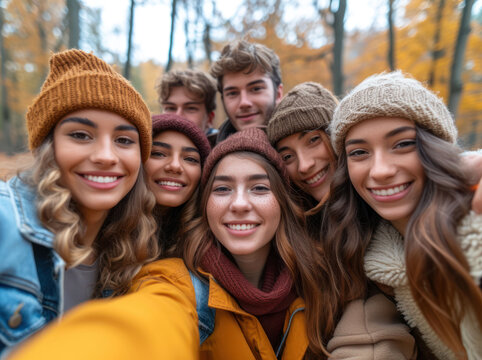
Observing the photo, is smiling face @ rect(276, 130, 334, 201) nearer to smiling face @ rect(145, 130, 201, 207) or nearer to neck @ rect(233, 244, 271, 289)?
neck @ rect(233, 244, 271, 289)

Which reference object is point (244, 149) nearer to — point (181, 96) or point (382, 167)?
point (382, 167)

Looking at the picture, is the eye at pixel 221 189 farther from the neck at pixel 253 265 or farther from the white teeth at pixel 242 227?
the neck at pixel 253 265

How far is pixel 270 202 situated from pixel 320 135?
3.06 ft

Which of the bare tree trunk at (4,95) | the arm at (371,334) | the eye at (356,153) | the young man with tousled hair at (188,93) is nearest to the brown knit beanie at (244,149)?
the eye at (356,153)

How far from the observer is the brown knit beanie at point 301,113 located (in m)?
2.99

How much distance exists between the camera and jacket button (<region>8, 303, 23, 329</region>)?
1.61 metres

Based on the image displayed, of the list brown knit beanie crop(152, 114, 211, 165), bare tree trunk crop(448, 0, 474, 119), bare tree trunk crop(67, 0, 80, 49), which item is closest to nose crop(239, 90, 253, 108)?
brown knit beanie crop(152, 114, 211, 165)

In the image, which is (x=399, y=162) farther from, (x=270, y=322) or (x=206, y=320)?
(x=206, y=320)

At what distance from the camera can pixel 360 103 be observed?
88.2 inches

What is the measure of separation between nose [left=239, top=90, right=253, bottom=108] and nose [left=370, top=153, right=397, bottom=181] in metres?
2.12

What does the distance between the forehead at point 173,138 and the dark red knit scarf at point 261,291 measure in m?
1.07

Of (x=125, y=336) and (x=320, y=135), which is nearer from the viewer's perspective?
(x=125, y=336)

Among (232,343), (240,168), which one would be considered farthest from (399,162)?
(232,343)

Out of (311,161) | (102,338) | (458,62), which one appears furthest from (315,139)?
(458,62)
